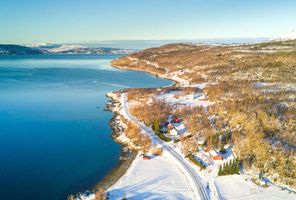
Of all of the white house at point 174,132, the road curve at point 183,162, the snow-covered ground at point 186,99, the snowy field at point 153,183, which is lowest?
the snowy field at point 153,183

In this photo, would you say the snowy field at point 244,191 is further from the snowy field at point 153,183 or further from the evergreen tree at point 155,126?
the evergreen tree at point 155,126

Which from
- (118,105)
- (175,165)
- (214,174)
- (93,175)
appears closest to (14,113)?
(118,105)

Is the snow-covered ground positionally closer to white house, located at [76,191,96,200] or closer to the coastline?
the coastline

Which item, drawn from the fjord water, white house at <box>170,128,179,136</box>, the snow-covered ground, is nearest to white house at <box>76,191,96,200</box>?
the fjord water

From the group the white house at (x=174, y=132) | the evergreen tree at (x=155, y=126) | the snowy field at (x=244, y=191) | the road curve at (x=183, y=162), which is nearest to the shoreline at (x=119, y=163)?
the road curve at (x=183, y=162)

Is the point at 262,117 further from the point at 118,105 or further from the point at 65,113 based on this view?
the point at 65,113
